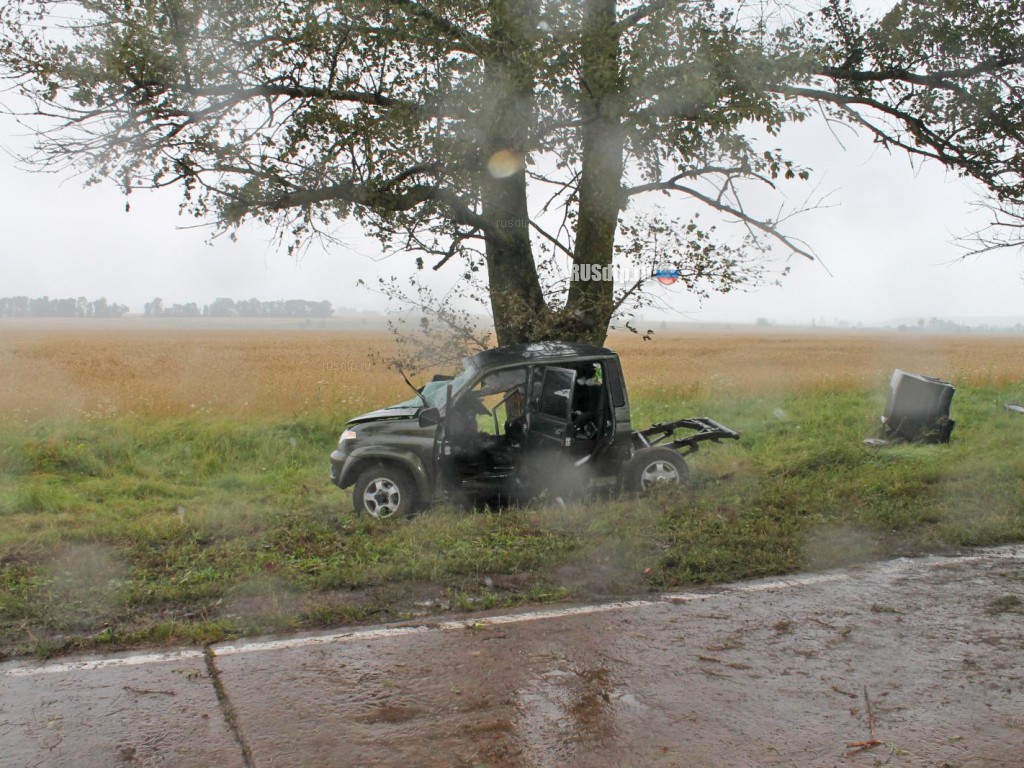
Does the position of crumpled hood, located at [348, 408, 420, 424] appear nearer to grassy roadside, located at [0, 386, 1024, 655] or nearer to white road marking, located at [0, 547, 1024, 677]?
grassy roadside, located at [0, 386, 1024, 655]

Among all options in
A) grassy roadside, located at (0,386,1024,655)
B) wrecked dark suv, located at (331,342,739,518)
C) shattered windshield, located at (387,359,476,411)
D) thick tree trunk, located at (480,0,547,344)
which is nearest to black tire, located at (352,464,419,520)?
wrecked dark suv, located at (331,342,739,518)

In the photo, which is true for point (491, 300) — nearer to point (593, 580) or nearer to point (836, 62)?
point (836, 62)

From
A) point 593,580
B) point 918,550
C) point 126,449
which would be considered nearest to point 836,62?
point 918,550

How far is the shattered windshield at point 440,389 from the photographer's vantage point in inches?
334

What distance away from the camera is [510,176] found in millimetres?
10781

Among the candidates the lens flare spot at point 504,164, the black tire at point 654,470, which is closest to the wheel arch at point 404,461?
the black tire at point 654,470

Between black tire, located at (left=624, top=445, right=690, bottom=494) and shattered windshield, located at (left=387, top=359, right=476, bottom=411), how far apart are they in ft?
6.14

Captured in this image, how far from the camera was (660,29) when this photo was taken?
8.57 m

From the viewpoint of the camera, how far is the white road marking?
4.70 metres

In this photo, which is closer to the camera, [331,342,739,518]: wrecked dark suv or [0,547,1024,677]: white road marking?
[0,547,1024,677]: white road marking

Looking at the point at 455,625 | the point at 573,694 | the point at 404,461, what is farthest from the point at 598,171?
the point at 573,694

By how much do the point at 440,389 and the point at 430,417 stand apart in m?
0.73

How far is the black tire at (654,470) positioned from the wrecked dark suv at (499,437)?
0.63 ft

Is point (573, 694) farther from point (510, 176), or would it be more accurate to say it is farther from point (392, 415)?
point (510, 176)
